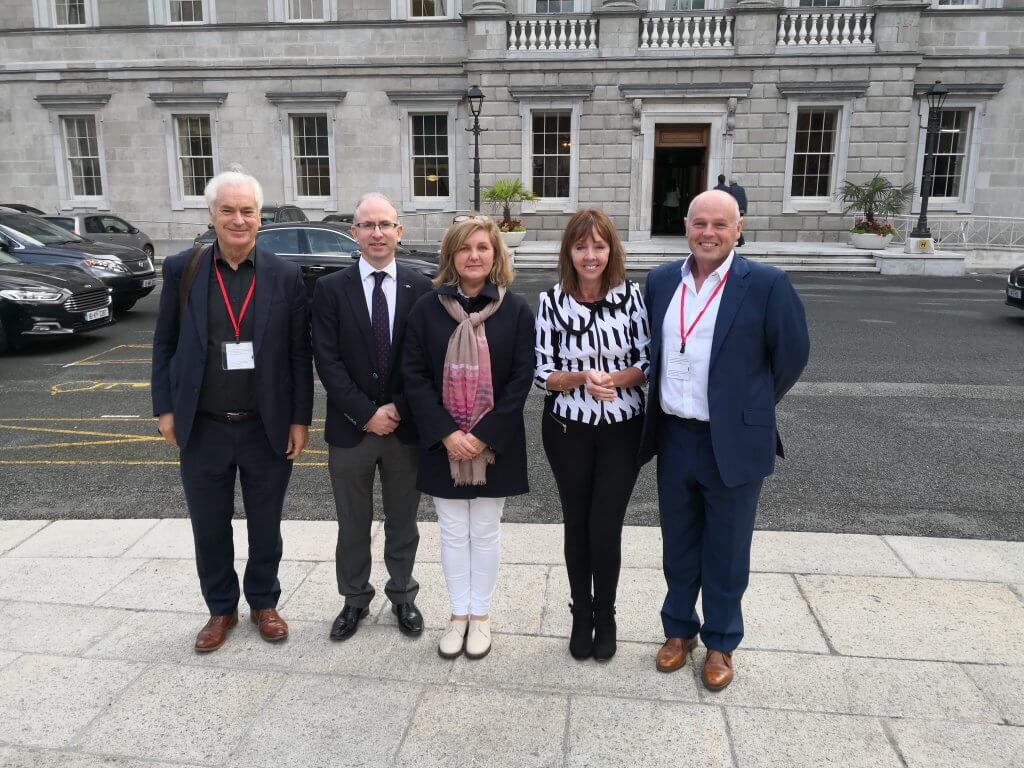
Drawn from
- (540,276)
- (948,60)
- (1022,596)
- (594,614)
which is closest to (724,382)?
(594,614)

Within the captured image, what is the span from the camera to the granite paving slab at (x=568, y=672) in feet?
10.5

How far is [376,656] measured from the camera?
11.3 feet

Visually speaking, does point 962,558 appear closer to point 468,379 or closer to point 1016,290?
point 468,379

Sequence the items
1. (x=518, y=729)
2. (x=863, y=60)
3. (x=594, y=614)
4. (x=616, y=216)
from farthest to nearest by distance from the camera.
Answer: (x=616, y=216) → (x=863, y=60) → (x=594, y=614) → (x=518, y=729)

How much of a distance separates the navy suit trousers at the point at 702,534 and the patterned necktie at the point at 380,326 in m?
1.18

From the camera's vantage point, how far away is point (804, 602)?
3900 mm

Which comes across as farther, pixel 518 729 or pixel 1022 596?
pixel 1022 596

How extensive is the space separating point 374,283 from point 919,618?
3.00 metres

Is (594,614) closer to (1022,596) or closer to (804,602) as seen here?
(804,602)

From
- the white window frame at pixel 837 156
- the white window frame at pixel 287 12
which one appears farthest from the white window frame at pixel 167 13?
the white window frame at pixel 837 156

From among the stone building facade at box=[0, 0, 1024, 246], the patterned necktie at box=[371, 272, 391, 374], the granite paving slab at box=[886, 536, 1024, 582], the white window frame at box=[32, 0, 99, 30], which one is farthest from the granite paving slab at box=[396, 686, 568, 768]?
the white window frame at box=[32, 0, 99, 30]

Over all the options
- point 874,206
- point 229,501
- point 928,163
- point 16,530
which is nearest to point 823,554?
point 229,501

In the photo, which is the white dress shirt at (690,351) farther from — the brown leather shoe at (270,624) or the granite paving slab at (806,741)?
the brown leather shoe at (270,624)

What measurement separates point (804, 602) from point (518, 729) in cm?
174
